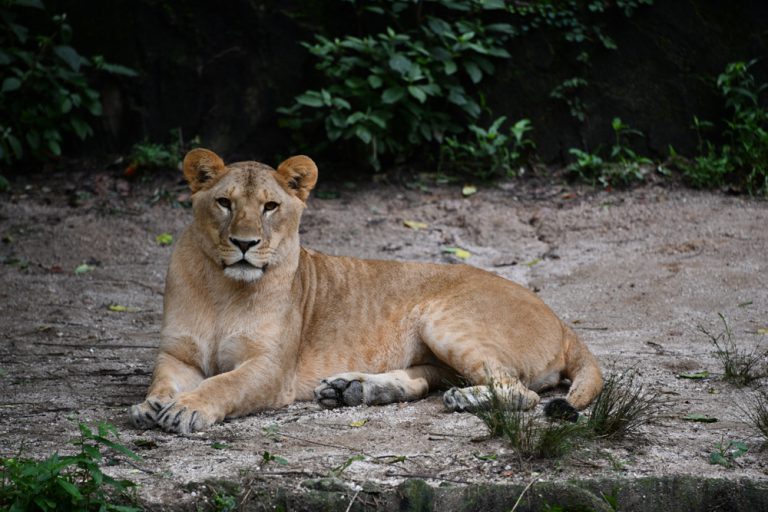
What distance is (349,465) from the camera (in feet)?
12.0

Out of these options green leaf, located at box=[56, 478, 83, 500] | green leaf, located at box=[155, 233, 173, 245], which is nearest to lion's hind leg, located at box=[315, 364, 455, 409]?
green leaf, located at box=[56, 478, 83, 500]

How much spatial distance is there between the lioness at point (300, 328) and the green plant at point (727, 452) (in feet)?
2.49

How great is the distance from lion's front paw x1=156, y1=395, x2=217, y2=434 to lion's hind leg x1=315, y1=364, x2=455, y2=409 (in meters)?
0.71

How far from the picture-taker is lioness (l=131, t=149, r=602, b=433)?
460 cm

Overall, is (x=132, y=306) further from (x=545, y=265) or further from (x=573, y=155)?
(x=573, y=155)

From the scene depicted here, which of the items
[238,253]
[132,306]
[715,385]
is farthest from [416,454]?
[132,306]

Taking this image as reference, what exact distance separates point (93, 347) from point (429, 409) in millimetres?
2172

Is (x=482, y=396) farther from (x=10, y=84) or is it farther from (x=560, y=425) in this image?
(x=10, y=84)

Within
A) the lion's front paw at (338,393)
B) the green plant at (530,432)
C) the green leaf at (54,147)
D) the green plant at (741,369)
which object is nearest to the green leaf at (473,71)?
the green leaf at (54,147)

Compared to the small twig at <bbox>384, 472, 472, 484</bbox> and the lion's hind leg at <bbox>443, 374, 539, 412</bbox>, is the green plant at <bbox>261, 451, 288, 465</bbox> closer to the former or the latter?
the small twig at <bbox>384, 472, 472, 484</bbox>

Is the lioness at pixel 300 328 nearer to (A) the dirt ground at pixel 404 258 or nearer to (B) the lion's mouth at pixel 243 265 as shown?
(B) the lion's mouth at pixel 243 265

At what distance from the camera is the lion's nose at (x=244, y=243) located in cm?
459

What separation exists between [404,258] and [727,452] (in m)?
4.56

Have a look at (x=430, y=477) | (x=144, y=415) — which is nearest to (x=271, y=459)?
(x=430, y=477)
